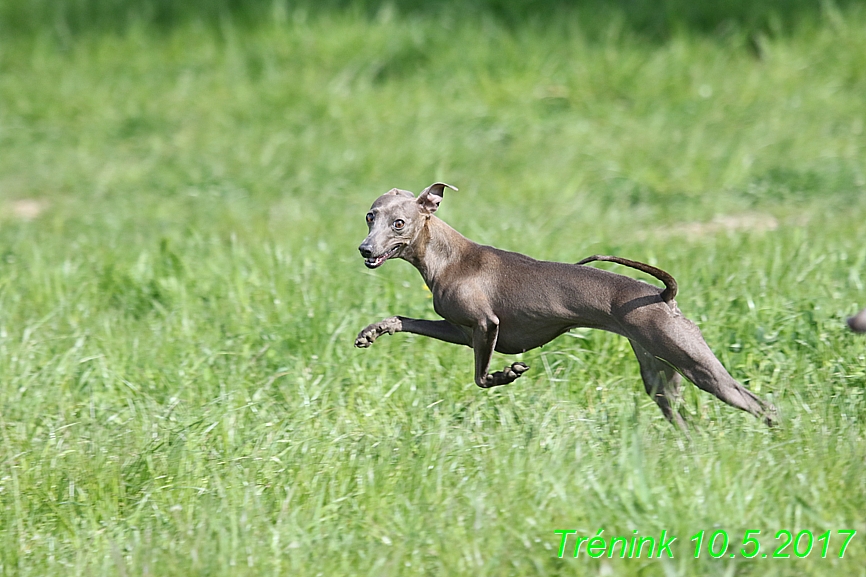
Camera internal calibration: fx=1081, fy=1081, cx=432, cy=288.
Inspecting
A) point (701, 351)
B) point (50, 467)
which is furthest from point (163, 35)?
point (701, 351)

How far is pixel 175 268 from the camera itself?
5.87 metres

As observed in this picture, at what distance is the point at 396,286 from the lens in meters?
5.53

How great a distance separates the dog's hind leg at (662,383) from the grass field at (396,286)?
0.08 m

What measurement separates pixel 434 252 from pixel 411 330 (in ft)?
0.98

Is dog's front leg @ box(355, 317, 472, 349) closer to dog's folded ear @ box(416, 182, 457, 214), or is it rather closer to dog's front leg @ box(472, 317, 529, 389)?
dog's front leg @ box(472, 317, 529, 389)

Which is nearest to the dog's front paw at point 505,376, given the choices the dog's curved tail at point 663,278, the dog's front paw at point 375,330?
the dog's front paw at point 375,330

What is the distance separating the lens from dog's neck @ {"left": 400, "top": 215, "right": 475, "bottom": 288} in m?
3.95

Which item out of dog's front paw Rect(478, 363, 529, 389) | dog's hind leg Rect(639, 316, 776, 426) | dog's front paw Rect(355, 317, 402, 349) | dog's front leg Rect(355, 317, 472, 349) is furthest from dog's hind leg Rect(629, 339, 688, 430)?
dog's front paw Rect(355, 317, 402, 349)

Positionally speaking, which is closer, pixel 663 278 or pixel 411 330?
pixel 663 278

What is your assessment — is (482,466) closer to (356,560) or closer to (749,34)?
(356,560)

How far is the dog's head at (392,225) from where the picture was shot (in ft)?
12.2

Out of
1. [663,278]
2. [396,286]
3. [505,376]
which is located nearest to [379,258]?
[505,376]

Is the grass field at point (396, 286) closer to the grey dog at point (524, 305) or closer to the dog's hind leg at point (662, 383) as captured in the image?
the dog's hind leg at point (662, 383)

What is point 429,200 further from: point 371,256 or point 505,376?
point 505,376
